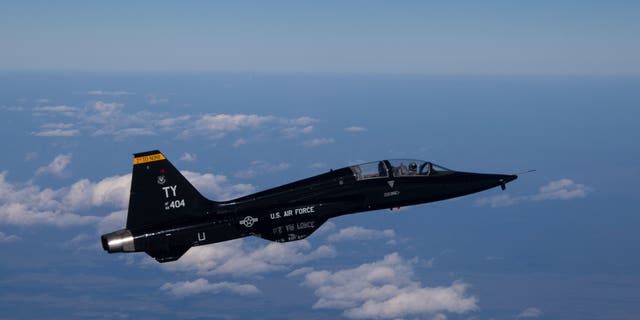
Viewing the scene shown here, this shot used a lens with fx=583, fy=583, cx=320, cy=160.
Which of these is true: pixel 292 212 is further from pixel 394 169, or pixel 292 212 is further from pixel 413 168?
pixel 413 168

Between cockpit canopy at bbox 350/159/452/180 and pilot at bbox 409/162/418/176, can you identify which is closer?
cockpit canopy at bbox 350/159/452/180

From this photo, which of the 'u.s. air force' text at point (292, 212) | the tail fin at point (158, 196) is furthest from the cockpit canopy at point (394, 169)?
the tail fin at point (158, 196)

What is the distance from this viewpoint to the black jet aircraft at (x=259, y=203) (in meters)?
27.3

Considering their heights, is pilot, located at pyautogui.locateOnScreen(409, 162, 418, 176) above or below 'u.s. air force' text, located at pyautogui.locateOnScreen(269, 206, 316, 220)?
above

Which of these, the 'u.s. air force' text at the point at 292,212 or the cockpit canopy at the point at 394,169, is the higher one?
the cockpit canopy at the point at 394,169

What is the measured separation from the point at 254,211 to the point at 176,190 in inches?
153

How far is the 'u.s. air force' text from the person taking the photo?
28.7m

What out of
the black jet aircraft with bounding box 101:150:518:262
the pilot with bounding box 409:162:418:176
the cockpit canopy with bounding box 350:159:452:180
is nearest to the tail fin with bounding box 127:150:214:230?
the black jet aircraft with bounding box 101:150:518:262

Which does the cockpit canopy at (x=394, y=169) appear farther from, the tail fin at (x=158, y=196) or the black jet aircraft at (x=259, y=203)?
the tail fin at (x=158, y=196)

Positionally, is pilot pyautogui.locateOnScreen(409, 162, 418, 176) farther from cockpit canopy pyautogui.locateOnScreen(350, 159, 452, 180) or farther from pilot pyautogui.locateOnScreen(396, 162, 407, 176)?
pilot pyautogui.locateOnScreen(396, 162, 407, 176)

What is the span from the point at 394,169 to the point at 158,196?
12023 millimetres

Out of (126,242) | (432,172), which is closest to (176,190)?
(126,242)

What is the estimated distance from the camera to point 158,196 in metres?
27.6

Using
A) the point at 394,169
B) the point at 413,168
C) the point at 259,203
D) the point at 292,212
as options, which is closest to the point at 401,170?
the point at 394,169
